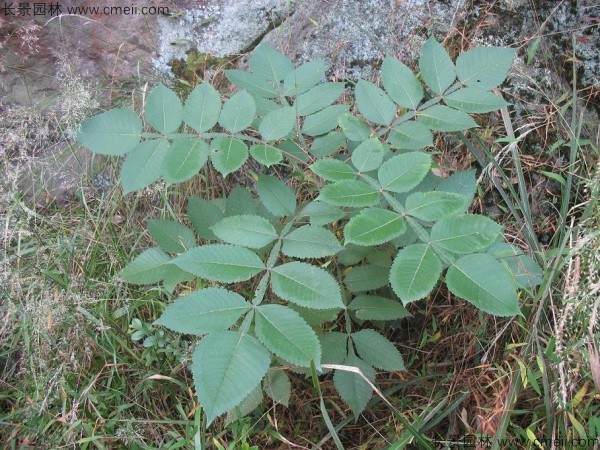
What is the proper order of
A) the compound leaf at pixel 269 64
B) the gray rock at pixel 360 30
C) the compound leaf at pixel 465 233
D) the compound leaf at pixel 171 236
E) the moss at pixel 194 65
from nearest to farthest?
the compound leaf at pixel 465 233 < the compound leaf at pixel 171 236 < the compound leaf at pixel 269 64 < the gray rock at pixel 360 30 < the moss at pixel 194 65

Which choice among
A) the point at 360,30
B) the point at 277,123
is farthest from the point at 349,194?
the point at 360,30

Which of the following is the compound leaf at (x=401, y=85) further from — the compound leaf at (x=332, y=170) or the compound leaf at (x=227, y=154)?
the compound leaf at (x=227, y=154)

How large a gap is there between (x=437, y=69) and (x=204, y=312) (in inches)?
40.8

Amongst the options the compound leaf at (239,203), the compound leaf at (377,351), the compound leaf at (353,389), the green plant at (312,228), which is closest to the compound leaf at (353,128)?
the green plant at (312,228)

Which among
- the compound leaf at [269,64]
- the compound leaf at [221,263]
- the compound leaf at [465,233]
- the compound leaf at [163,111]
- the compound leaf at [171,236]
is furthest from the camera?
the compound leaf at [269,64]

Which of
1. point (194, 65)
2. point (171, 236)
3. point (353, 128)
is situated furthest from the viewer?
point (194, 65)

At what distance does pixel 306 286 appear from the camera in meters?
1.39

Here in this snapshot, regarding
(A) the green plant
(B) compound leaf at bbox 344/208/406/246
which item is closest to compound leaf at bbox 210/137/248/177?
(A) the green plant

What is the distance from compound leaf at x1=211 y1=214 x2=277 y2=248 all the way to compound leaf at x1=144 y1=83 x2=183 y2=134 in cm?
31

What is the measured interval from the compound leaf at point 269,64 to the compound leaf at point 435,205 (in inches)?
30.5

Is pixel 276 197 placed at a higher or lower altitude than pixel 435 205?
lower

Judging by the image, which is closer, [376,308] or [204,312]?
[204,312]

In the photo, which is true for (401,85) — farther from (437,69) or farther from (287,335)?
(287,335)

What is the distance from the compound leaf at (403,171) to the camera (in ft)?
4.78
